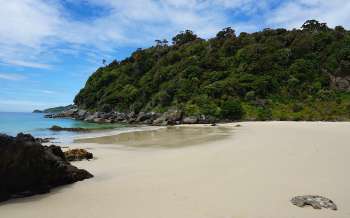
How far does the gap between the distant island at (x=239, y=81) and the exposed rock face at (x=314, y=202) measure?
40.0 m

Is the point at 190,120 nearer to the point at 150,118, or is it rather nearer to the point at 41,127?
the point at 150,118

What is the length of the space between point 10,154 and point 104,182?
8.87ft

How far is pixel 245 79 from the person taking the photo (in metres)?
64.8

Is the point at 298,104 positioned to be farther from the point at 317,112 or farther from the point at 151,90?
the point at 151,90

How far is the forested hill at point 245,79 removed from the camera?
55.1 m

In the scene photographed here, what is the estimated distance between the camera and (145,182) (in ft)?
32.0

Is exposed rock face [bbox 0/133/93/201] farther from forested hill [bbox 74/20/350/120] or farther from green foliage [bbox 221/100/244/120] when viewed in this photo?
green foliage [bbox 221/100/244/120]

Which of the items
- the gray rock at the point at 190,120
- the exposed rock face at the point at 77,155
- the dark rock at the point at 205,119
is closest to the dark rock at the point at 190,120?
the gray rock at the point at 190,120

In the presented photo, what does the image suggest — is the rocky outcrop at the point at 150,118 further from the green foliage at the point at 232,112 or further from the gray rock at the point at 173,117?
the green foliage at the point at 232,112

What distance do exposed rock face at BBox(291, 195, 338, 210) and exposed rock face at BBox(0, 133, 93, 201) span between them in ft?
19.7

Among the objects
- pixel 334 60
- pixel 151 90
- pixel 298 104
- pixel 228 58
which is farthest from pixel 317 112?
pixel 151 90

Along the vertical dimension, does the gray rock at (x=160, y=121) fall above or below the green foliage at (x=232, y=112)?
below

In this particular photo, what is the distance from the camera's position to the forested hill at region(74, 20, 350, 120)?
5509 cm

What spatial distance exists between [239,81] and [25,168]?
2294 inches
